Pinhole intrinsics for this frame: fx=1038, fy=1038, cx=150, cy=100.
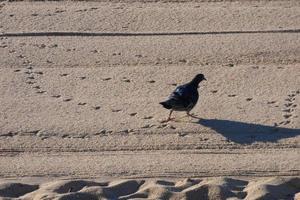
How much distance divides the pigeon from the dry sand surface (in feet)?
0.45

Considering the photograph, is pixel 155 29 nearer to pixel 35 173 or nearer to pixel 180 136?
pixel 180 136

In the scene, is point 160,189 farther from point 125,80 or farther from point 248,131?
point 125,80

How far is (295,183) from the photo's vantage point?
7.80 metres

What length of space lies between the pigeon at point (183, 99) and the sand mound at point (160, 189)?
146 cm

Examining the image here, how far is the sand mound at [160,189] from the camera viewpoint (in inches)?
296

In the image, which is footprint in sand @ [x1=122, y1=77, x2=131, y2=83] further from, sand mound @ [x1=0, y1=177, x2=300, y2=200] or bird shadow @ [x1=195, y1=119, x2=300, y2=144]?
sand mound @ [x1=0, y1=177, x2=300, y2=200]

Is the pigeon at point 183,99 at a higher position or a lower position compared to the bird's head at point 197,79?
lower

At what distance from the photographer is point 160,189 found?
760cm

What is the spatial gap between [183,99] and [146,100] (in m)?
0.63

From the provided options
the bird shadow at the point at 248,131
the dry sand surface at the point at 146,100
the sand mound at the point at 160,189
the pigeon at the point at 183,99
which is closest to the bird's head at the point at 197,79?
the pigeon at the point at 183,99

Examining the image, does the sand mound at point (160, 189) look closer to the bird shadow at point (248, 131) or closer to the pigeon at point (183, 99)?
the bird shadow at point (248, 131)

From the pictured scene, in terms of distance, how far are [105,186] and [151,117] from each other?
5.57 feet

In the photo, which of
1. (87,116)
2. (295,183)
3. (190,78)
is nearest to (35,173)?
(87,116)

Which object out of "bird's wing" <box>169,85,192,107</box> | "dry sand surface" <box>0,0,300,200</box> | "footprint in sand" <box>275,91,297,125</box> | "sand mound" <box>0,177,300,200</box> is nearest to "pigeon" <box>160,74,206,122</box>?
"bird's wing" <box>169,85,192,107</box>
